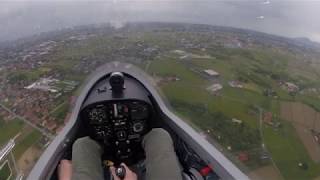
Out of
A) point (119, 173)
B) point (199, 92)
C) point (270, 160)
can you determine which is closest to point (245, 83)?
point (199, 92)

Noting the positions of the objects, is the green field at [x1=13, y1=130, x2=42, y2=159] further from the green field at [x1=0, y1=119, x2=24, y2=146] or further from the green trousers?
the green trousers

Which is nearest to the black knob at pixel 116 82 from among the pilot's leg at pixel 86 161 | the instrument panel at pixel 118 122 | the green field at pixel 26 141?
the instrument panel at pixel 118 122

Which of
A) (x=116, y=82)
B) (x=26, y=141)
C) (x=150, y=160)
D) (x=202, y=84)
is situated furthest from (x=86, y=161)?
(x=202, y=84)

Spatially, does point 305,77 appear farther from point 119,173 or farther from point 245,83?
point 119,173

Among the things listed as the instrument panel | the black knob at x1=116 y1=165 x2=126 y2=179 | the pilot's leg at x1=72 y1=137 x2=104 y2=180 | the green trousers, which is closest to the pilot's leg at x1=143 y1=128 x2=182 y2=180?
the green trousers

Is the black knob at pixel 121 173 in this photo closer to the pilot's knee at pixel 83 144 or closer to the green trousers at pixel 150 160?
the green trousers at pixel 150 160

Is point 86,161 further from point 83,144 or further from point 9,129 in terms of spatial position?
point 9,129
